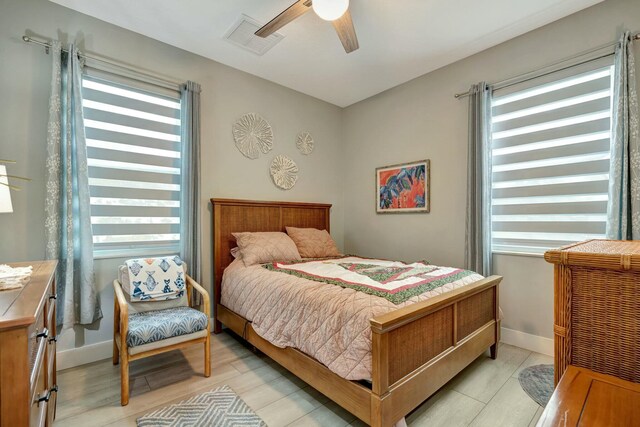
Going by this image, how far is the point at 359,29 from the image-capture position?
277 cm

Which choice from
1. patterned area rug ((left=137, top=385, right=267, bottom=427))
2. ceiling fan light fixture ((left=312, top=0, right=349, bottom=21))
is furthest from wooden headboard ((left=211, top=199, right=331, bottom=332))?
ceiling fan light fixture ((left=312, top=0, right=349, bottom=21))

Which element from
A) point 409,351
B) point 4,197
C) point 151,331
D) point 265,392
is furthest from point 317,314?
point 4,197

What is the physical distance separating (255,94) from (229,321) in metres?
2.59

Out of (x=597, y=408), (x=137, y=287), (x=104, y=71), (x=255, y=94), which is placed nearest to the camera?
(x=597, y=408)

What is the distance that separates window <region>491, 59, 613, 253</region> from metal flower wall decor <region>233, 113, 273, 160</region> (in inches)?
98.4

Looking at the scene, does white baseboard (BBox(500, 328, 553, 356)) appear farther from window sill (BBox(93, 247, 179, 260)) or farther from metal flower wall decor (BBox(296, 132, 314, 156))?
window sill (BBox(93, 247, 179, 260))

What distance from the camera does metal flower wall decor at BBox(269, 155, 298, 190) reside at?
152 inches

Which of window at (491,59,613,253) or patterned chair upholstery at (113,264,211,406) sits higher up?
window at (491,59,613,253)

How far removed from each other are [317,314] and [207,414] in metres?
0.91

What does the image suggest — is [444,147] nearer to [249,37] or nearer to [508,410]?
[249,37]

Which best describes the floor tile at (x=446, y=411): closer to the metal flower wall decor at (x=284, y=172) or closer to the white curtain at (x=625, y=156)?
the white curtain at (x=625, y=156)

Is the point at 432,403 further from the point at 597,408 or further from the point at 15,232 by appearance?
the point at 15,232

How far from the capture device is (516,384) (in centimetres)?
220

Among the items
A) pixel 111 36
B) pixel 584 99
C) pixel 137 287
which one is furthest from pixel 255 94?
pixel 584 99
